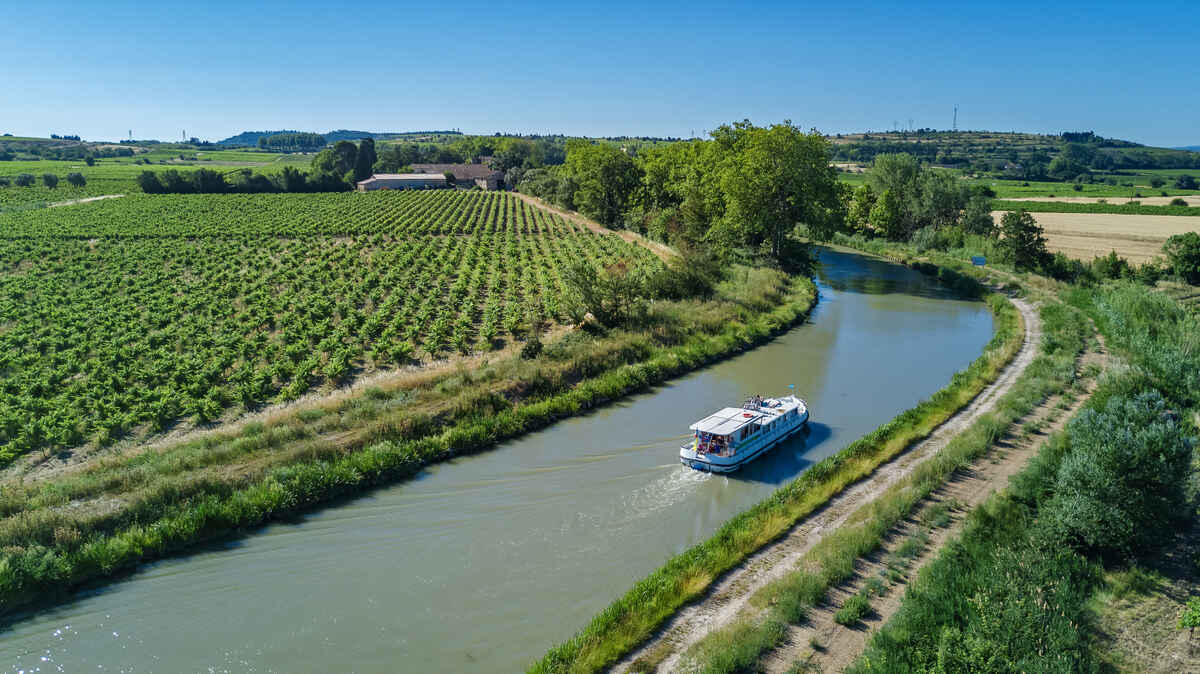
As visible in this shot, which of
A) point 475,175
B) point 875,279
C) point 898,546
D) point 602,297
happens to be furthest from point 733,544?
point 475,175

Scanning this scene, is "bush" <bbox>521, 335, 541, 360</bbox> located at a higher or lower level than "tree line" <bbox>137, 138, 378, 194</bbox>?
lower

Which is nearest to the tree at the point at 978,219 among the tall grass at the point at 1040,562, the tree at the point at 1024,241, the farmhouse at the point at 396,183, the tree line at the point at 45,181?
the tree at the point at 1024,241

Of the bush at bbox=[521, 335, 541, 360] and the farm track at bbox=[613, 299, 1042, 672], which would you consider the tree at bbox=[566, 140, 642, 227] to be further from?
the farm track at bbox=[613, 299, 1042, 672]

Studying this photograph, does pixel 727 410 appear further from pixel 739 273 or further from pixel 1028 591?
pixel 739 273

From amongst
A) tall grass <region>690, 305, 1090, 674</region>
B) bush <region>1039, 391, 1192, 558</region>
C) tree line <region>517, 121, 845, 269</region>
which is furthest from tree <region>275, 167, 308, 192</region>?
bush <region>1039, 391, 1192, 558</region>

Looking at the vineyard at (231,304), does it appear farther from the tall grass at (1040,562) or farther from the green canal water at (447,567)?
the tall grass at (1040,562)

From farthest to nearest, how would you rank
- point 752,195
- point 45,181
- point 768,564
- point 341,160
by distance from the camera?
point 341,160 → point 45,181 → point 752,195 → point 768,564

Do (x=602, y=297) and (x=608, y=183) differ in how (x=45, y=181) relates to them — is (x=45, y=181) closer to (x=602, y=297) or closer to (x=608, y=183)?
(x=608, y=183)
